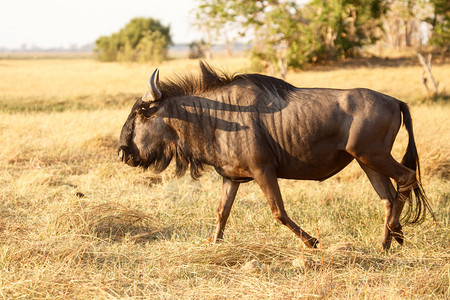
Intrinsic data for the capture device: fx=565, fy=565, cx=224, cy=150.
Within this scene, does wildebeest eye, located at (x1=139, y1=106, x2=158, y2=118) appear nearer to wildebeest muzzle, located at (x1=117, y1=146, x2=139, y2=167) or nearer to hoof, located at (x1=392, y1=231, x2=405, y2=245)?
wildebeest muzzle, located at (x1=117, y1=146, x2=139, y2=167)

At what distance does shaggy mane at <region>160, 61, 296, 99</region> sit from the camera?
5.23 metres

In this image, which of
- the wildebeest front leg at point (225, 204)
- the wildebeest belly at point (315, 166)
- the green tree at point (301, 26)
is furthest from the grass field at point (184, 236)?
the green tree at point (301, 26)

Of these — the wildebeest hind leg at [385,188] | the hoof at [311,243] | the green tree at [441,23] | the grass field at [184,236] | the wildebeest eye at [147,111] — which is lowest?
the grass field at [184,236]

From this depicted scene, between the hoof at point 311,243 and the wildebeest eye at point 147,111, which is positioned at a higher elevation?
the wildebeest eye at point 147,111

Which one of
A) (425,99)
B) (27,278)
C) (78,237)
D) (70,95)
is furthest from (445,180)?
(70,95)

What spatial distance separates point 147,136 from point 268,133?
116 cm

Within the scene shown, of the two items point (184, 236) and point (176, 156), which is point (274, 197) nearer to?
point (176, 156)

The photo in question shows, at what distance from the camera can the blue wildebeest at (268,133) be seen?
497 cm

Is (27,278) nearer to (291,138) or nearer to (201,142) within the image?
(201,142)

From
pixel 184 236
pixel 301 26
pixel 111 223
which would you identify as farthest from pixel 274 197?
pixel 301 26

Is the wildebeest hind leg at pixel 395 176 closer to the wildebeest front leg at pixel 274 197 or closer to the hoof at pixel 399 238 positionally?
the hoof at pixel 399 238

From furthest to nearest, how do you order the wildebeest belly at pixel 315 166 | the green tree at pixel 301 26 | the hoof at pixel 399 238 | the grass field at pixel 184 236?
1. the green tree at pixel 301 26
2. the hoof at pixel 399 238
3. the wildebeest belly at pixel 315 166
4. the grass field at pixel 184 236

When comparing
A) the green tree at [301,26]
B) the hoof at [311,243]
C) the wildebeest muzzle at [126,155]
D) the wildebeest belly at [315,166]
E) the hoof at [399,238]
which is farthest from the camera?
the green tree at [301,26]

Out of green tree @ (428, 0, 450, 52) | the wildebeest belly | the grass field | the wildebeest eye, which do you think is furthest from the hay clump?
green tree @ (428, 0, 450, 52)
